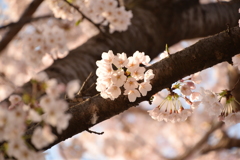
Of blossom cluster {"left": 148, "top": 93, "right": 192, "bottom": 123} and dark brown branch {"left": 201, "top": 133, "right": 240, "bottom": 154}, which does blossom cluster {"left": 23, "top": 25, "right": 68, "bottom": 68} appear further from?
dark brown branch {"left": 201, "top": 133, "right": 240, "bottom": 154}

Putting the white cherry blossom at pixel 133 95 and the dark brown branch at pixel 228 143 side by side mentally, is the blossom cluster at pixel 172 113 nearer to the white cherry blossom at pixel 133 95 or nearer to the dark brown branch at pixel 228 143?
the white cherry blossom at pixel 133 95

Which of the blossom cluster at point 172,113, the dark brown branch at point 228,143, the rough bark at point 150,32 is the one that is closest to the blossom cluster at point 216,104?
the blossom cluster at point 172,113

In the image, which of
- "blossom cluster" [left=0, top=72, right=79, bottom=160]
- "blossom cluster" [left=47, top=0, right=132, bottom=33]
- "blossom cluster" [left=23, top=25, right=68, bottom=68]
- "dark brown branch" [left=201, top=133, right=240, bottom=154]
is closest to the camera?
"blossom cluster" [left=0, top=72, right=79, bottom=160]

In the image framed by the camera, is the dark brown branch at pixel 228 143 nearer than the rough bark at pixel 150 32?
No

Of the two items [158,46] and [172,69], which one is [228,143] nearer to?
[158,46]

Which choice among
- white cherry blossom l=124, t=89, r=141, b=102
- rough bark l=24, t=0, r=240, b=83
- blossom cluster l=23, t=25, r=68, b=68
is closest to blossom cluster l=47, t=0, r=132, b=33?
rough bark l=24, t=0, r=240, b=83

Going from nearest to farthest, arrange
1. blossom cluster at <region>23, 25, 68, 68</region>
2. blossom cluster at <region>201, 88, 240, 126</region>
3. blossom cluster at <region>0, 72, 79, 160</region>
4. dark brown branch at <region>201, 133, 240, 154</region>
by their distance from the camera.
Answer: blossom cluster at <region>0, 72, 79, 160</region> < blossom cluster at <region>201, 88, 240, 126</region> < blossom cluster at <region>23, 25, 68, 68</region> < dark brown branch at <region>201, 133, 240, 154</region>

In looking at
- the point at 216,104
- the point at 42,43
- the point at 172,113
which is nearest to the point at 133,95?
the point at 172,113
